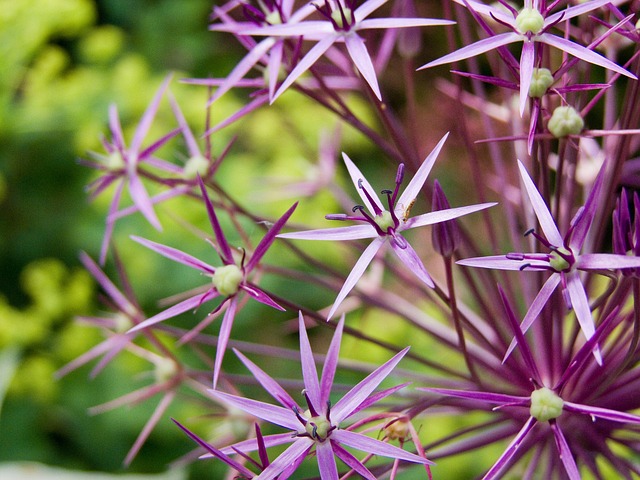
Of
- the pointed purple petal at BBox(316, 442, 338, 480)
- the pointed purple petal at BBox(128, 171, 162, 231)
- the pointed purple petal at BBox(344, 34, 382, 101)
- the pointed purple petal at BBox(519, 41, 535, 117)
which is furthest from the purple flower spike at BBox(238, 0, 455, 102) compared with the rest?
the pointed purple petal at BBox(316, 442, 338, 480)

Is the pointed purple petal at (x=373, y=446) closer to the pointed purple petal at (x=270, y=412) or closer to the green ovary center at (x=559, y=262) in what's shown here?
the pointed purple petal at (x=270, y=412)

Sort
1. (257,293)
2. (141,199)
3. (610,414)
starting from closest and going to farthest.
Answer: (610,414)
(257,293)
(141,199)

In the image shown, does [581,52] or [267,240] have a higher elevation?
[581,52]

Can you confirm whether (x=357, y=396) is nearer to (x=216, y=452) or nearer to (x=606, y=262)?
(x=216, y=452)

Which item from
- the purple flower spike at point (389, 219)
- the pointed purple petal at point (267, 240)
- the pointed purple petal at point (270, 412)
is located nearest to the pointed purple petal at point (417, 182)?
the purple flower spike at point (389, 219)

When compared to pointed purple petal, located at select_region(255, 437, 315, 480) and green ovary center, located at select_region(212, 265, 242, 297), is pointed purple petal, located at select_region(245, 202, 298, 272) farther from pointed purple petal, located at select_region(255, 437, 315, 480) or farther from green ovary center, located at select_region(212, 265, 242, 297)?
pointed purple petal, located at select_region(255, 437, 315, 480)

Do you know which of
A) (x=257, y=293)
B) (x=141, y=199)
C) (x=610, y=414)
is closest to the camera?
(x=610, y=414)

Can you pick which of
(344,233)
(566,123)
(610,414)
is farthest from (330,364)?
(566,123)
